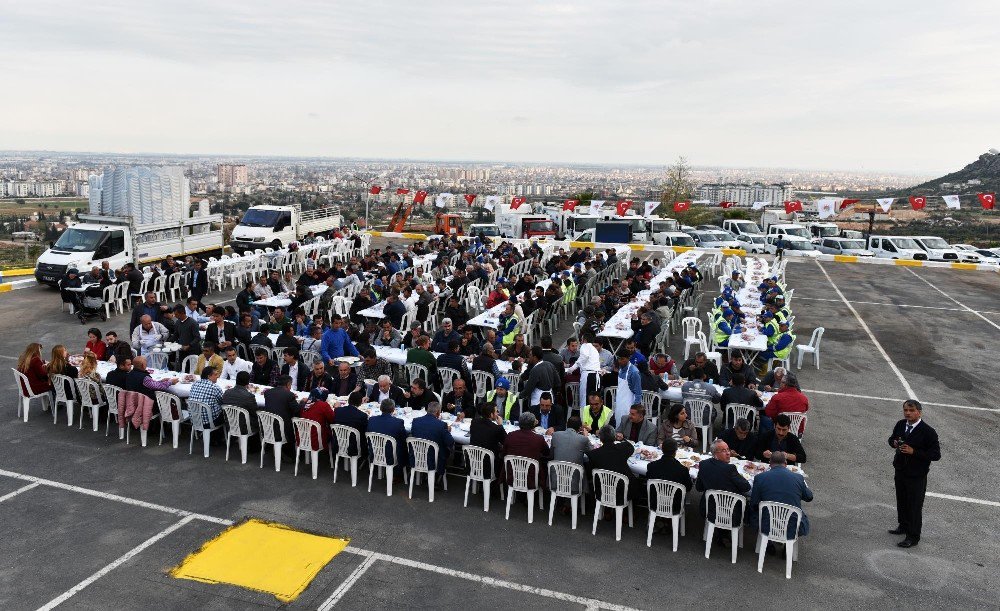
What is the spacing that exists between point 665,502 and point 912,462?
7.82 ft

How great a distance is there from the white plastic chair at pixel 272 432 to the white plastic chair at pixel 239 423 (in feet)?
0.53

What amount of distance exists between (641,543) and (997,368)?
10.6 m

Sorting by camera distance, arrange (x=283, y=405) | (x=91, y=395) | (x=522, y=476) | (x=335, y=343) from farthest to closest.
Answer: (x=335, y=343), (x=91, y=395), (x=283, y=405), (x=522, y=476)

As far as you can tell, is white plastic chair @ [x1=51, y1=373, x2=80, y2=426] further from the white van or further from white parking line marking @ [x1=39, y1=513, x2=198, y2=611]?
the white van

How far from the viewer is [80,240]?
63.5 ft

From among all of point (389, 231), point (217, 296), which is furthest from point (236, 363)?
point (389, 231)

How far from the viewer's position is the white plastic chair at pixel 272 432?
8414 mm

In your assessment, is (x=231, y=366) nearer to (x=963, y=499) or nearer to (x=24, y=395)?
(x=24, y=395)

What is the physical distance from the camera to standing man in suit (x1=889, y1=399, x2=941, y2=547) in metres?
6.89

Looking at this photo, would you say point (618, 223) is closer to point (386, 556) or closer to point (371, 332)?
point (371, 332)

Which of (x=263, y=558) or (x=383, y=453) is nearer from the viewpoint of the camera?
(x=263, y=558)

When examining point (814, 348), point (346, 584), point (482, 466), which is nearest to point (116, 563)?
point (346, 584)

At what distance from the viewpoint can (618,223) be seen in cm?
3266

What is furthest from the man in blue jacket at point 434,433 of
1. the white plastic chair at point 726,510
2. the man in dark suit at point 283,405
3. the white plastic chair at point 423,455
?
the white plastic chair at point 726,510
